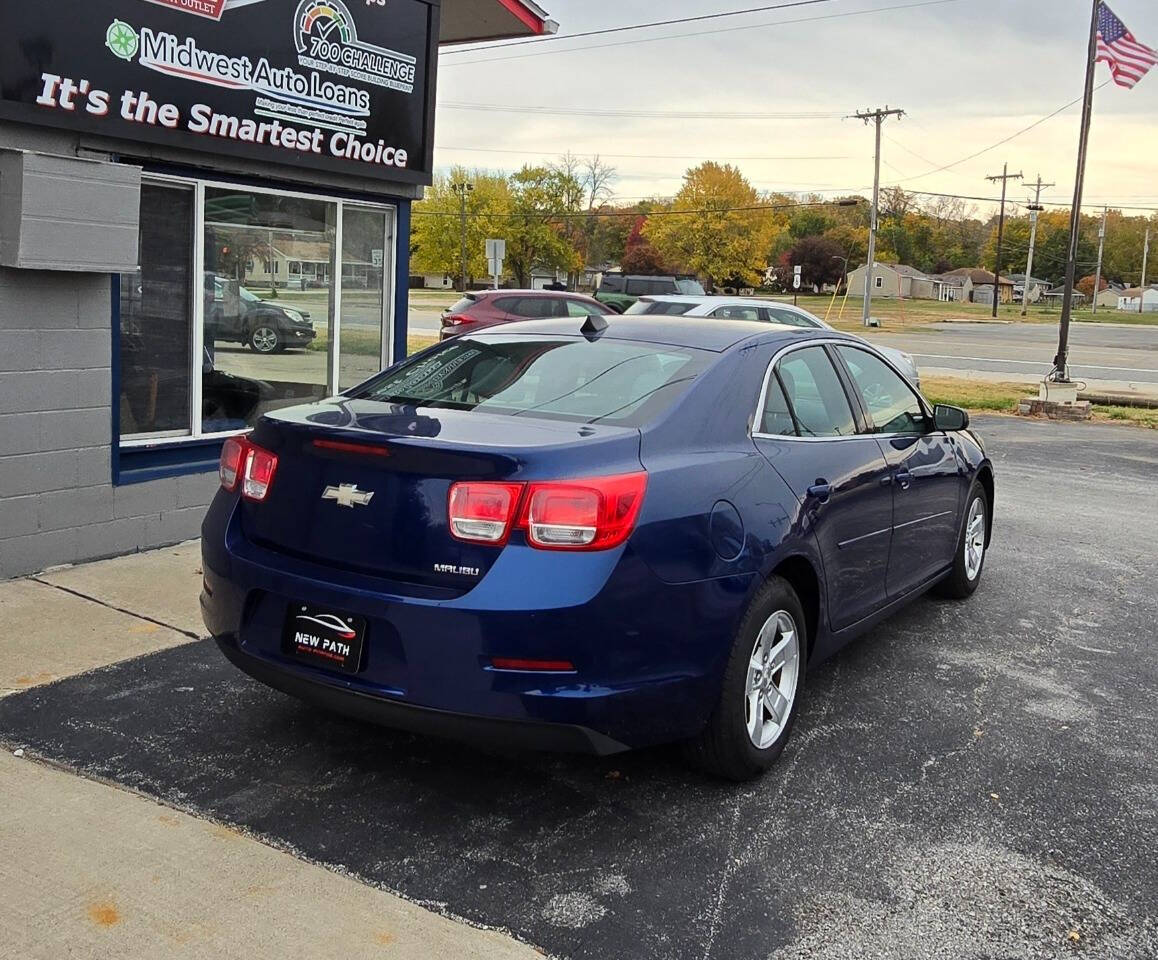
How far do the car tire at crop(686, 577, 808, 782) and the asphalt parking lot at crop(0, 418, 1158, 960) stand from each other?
5.3 inches

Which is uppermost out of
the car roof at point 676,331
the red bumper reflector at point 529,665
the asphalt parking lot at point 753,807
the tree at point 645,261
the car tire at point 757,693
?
the tree at point 645,261

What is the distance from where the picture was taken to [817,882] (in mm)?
3428

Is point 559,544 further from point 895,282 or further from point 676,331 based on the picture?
point 895,282

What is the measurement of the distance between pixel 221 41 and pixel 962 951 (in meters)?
6.45

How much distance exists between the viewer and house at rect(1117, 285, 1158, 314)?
126m

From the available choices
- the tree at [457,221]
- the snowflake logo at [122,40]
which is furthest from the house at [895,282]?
the snowflake logo at [122,40]

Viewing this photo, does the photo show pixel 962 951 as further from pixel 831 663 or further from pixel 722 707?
pixel 831 663

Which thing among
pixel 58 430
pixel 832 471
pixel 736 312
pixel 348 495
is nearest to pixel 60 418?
pixel 58 430

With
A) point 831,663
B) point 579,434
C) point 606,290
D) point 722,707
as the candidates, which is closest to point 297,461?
point 579,434

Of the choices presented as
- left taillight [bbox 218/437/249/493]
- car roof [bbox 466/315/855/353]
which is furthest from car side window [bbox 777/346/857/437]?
left taillight [bbox 218/437/249/493]

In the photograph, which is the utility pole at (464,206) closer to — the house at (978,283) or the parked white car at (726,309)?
the house at (978,283)

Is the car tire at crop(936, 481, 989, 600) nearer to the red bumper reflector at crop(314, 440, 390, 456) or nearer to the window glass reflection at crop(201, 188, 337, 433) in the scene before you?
the red bumper reflector at crop(314, 440, 390, 456)

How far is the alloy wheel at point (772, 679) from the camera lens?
4012mm

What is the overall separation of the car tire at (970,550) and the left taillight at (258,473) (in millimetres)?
3986
